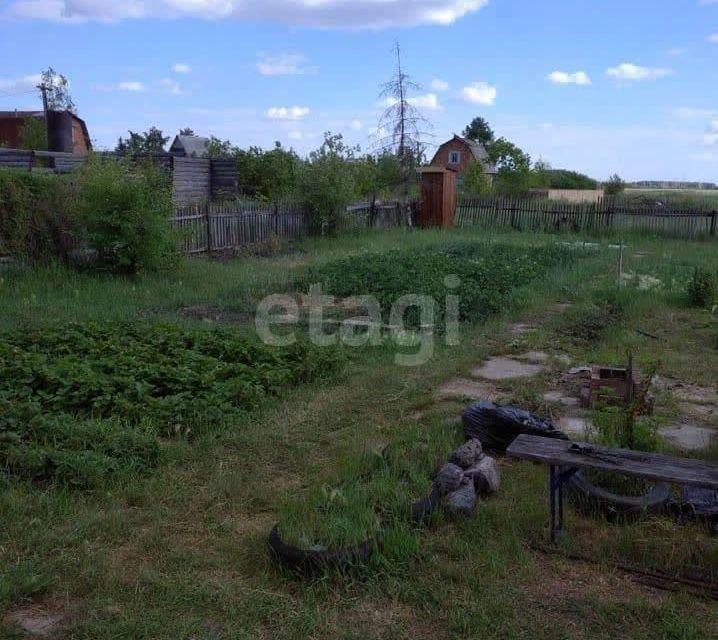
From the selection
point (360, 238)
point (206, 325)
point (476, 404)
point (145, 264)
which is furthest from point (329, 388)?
point (360, 238)

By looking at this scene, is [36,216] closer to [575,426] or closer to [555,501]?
[575,426]

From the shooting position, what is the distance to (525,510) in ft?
12.2

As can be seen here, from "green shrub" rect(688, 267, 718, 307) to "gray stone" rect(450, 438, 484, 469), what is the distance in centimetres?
656

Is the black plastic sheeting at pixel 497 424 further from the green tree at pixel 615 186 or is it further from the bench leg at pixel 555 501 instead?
the green tree at pixel 615 186

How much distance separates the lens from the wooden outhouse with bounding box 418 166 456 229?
2088 centimetres

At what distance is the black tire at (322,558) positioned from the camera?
3.07 metres

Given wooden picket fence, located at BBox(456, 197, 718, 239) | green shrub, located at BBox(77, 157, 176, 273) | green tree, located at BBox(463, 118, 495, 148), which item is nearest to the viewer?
green shrub, located at BBox(77, 157, 176, 273)

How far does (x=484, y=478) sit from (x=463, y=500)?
1.04 feet

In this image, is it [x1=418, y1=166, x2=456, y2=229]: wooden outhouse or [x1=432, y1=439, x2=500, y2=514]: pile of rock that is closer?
[x1=432, y1=439, x2=500, y2=514]: pile of rock

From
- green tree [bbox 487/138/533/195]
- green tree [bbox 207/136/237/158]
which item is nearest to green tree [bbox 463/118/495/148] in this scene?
green tree [bbox 487/138/533/195]

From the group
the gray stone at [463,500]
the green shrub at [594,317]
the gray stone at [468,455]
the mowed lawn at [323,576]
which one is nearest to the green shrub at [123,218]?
the mowed lawn at [323,576]

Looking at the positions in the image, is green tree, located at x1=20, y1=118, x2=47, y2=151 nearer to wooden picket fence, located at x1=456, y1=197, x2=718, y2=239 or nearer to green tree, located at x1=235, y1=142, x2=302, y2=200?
green tree, located at x1=235, y1=142, x2=302, y2=200

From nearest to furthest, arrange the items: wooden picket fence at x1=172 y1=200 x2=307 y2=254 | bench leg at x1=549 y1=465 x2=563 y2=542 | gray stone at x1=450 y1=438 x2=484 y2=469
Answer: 1. bench leg at x1=549 y1=465 x2=563 y2=542
2. gray stone at x1=450 y1=438 x2=484 y2=469
3. wooden picket fence at x1=172 y1=200 x2=307 y2=254

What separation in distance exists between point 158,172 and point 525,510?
9.67 meters
